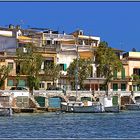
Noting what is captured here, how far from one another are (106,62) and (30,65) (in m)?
16.8

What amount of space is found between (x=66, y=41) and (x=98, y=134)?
2419 inches

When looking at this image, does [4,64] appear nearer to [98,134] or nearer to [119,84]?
[119,84]

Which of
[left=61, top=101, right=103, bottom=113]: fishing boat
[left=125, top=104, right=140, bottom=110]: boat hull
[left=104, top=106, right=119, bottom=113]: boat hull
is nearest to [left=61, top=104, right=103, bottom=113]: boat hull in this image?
[left=61, top=101, right=103, bottom=113]: fishing boat

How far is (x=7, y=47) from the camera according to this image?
107 meters

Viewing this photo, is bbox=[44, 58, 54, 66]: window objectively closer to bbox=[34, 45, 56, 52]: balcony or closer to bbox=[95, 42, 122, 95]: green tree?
bbox=[34, 45, 56, 52]: balcony

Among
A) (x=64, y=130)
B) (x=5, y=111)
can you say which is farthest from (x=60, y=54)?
(x=64, y=130)

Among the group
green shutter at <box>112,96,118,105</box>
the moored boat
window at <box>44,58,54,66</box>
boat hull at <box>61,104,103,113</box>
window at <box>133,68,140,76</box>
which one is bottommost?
boat hull at <box>61,104,103,113</box>

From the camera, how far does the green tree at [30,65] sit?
9606 cm

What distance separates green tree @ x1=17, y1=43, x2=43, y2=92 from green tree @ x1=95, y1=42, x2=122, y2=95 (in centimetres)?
1455

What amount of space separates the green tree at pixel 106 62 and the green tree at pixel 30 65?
1455 cm

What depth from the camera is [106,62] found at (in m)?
108

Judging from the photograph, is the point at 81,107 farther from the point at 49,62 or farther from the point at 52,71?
the point at 49,62

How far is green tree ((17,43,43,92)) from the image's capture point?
96062 mm

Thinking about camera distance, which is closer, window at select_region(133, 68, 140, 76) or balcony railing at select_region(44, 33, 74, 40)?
balcony railing at select_region(44, 33, 74, 40)
